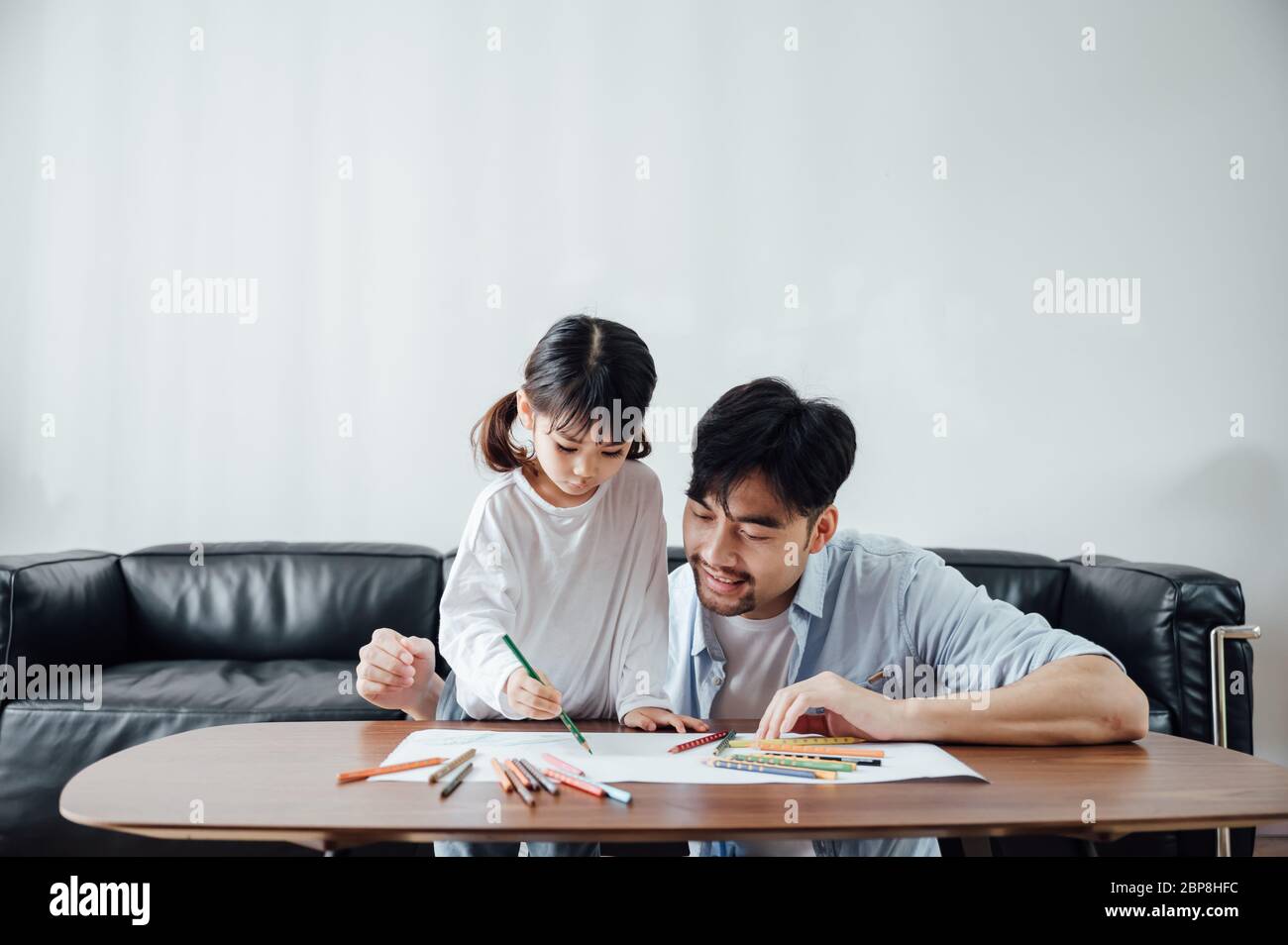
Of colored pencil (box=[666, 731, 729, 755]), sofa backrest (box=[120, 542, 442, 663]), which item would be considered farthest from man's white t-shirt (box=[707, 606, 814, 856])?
sofa backrest (box=[120, 542, 442, 663])

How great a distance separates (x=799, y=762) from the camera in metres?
1.09

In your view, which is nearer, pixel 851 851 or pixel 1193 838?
pixel 851 851

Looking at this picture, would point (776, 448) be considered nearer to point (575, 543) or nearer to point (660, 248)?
point (575, 543)

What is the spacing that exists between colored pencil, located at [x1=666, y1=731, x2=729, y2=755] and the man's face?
0.81ft

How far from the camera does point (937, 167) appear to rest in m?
3.11

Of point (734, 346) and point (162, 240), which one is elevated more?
point (162, 240)

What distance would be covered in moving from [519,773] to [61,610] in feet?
6.91

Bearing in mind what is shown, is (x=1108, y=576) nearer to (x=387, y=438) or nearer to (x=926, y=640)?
(x=926, y=640)

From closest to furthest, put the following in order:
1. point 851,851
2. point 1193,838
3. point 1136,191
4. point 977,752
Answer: point 977,752 → point 851,851 → point 1193,838 → point 1136,191

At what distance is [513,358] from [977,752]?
2293 mm

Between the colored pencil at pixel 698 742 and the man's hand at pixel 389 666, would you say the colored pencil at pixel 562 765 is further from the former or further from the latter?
the man's hand at pixel 389 666

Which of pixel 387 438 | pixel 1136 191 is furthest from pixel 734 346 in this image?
pixel 1136 191

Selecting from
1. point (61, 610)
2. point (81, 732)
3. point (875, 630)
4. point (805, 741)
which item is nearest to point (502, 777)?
point (805, 741)

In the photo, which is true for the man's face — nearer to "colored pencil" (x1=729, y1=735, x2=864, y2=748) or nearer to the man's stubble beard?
the man's stubble beard
